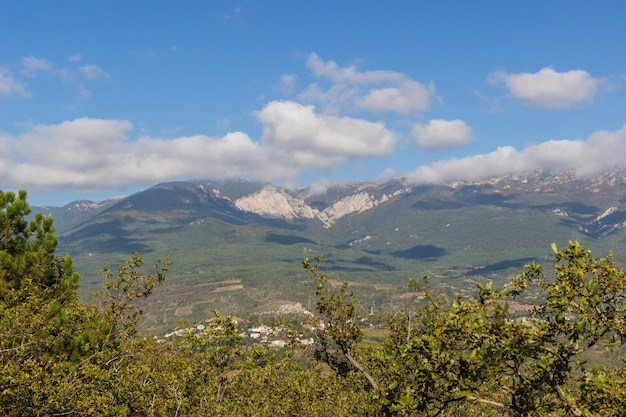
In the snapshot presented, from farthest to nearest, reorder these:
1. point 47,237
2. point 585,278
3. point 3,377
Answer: point 47,237 < point 3,377 < point 585,278

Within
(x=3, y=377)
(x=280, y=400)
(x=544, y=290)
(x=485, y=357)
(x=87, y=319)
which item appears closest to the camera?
(x=485, y=357)

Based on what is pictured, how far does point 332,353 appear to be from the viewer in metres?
31.2

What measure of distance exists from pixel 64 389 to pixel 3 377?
2.62 metres

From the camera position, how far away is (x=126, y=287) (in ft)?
106

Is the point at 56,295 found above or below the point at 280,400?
above

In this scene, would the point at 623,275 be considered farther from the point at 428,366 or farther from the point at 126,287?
the point at 126,287

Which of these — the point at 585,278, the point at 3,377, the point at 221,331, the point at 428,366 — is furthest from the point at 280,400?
the point at 585,278

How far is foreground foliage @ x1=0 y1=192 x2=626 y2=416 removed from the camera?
11539 millimetres

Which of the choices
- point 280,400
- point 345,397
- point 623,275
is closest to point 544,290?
point 623,275

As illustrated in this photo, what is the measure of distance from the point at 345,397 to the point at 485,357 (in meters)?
18.0

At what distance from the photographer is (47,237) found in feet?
131

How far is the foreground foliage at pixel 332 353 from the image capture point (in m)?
11.5

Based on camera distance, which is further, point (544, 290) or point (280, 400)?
point (280, 400)

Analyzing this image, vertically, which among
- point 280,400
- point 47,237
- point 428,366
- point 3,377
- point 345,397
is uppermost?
point 47,237
